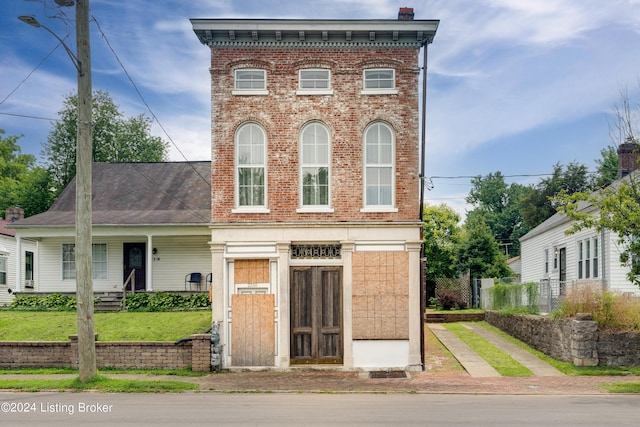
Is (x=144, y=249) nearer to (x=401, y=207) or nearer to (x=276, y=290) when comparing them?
(x=276, y=290)

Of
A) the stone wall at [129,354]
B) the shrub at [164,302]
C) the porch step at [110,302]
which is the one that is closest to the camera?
the stone wall at [129,354]

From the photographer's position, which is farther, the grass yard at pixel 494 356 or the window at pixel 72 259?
the window at pixel 72 259

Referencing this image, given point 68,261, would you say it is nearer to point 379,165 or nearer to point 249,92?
point 249,92

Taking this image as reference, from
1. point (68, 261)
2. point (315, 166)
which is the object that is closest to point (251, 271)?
point (315, 166)

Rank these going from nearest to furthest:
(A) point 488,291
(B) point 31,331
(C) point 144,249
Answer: (B) point 31,331, (C) point 144,249, (A) point 488,291

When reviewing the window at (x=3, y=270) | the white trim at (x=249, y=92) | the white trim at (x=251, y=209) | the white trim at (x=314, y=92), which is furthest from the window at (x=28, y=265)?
the white trim at (x=314, y=92)

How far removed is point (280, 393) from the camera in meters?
15.9

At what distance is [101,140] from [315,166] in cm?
3396

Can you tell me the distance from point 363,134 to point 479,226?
30488mm

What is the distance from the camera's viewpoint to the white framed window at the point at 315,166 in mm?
19719

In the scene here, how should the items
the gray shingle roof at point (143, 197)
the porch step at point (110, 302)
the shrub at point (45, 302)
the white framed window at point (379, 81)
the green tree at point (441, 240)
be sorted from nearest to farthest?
1. the white framed window at point (379, 81)
2. the porch step at point (110, 302)
3. the shrub at point (45, 302)
4. the gray shingle roof at point (143, 197)
5. the green tree at point (441, 240)

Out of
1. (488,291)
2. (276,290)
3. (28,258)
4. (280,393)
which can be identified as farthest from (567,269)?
(28,258)

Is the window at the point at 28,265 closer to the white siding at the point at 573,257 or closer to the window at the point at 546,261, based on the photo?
the white siding at the point at 573,257

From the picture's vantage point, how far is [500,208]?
304 ft
